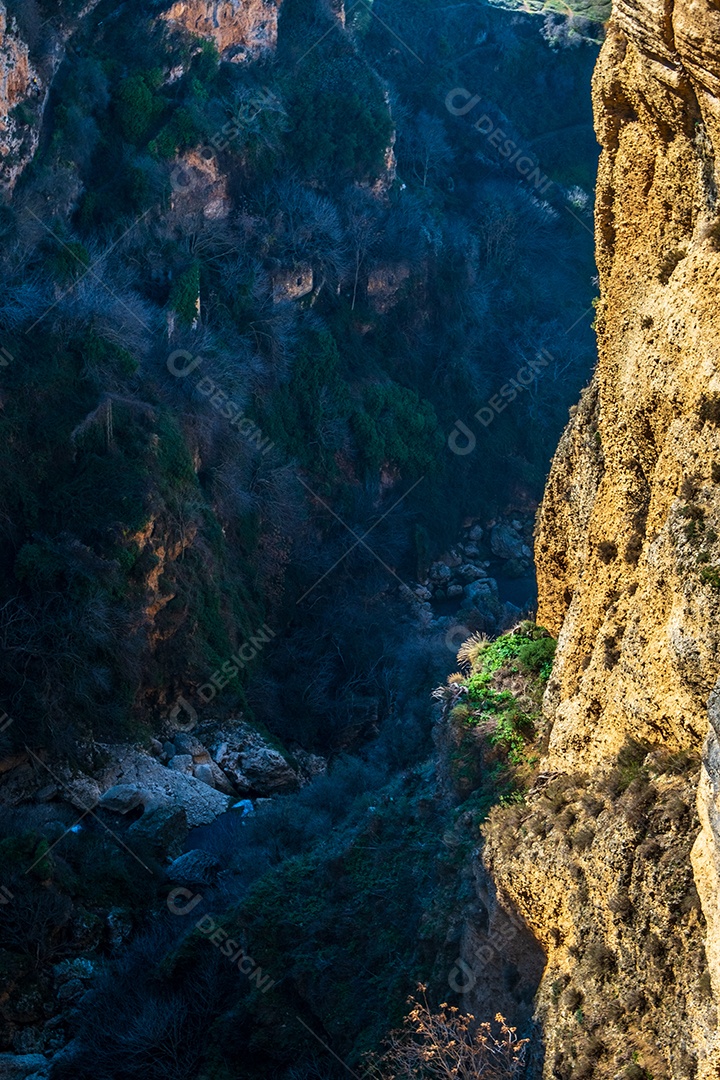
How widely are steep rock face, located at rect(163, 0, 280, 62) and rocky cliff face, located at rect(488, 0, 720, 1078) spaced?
1062 inches

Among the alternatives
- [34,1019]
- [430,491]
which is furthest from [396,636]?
[34,1019]

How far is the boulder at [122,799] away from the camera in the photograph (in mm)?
23438

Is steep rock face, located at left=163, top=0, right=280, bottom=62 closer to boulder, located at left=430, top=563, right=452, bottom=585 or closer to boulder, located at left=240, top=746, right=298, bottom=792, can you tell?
boulder, located at left=430, top=563, right=452, bottom=585

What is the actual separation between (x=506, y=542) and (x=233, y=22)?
1795 cm

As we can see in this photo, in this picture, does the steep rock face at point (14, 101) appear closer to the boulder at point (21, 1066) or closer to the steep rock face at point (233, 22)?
the steep rock face at point (233, 22)

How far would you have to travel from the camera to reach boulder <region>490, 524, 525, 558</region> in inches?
1446

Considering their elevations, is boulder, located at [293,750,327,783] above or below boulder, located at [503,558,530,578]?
above

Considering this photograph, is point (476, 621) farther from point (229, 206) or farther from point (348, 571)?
point (229, 206)

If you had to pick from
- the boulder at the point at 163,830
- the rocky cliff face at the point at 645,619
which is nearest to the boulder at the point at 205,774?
the boulder at the point at 163,830

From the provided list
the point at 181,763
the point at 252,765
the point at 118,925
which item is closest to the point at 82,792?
the point at 181,763

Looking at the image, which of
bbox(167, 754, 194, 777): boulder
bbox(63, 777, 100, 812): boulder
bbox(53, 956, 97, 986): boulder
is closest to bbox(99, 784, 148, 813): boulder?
bbox(63, 777, 100, 812): boulder

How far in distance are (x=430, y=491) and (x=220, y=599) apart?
1118 cm

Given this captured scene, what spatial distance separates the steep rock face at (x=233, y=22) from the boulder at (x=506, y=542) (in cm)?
1684

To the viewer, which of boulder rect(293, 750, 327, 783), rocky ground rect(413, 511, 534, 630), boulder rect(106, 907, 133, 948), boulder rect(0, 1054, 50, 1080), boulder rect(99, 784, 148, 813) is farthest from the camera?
rocky ground rect(413, 511, 534, 630)
